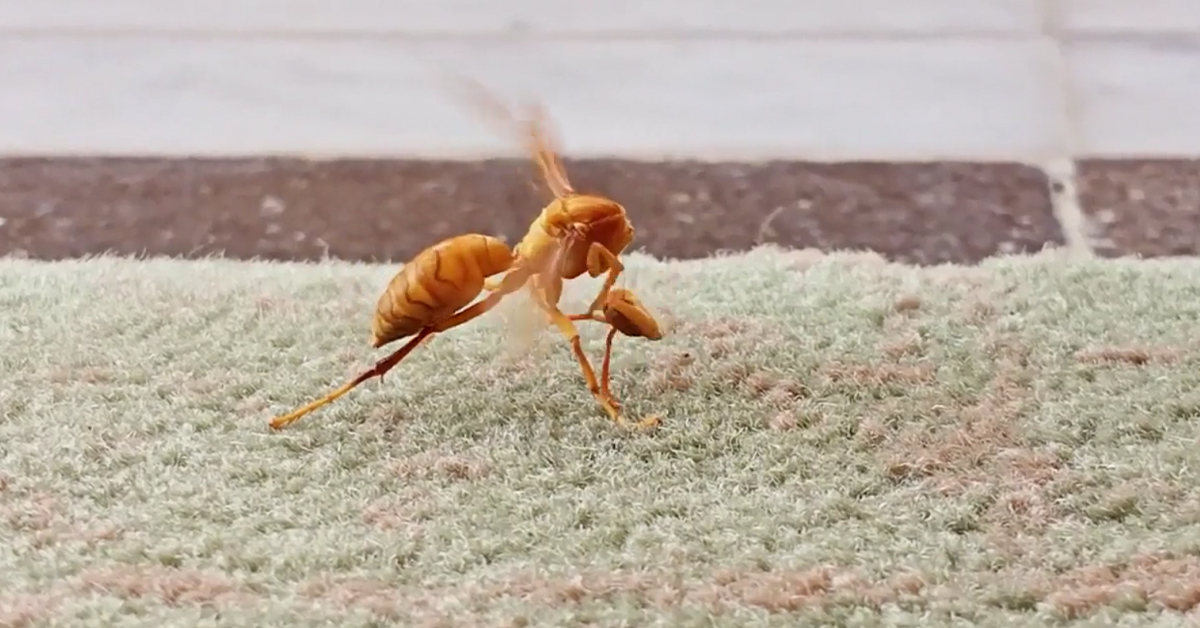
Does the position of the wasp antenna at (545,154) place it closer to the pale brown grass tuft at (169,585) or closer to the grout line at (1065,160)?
the pale brown grass tuft at (169,585)

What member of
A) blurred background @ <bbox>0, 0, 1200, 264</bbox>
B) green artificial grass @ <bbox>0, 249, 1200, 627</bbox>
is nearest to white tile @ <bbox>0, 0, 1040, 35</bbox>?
blurred background @ <bbox>0, 0, 1200, 264</bbox>

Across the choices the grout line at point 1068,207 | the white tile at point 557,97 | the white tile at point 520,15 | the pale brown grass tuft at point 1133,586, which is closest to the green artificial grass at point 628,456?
the pale brown grass tuft at point 1133,586

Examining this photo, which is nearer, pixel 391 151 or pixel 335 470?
pixel 335 470

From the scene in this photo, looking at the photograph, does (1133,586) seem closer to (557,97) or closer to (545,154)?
(545,154)

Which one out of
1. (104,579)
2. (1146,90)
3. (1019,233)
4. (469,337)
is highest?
(1146,90)

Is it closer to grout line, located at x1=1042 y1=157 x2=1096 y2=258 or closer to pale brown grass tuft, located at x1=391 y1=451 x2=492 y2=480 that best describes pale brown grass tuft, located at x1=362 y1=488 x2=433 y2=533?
pale brown grass tuft, located at x1=391 y1=451 x2=492 y2=480

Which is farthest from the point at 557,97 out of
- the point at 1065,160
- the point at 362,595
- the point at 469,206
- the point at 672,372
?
the point at 362,595

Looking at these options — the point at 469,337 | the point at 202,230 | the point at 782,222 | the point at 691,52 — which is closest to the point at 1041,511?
the point at 469,337

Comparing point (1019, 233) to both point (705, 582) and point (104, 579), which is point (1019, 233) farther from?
point (104, 579)
